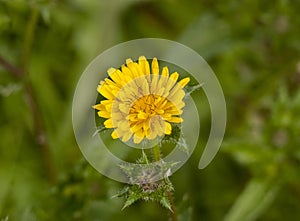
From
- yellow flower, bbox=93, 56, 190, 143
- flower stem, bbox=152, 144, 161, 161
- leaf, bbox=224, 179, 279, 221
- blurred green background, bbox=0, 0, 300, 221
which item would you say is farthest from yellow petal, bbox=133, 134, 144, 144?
leaf, bbox=224, 179, 279, 221

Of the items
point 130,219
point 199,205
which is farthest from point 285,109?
point 130,219

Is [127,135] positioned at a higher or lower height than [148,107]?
lower

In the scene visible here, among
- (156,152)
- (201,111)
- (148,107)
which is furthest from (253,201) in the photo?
(148,107)

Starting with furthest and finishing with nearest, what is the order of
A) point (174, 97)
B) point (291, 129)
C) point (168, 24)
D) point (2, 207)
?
point (168, 24) < point (2, 207) < point (291, 129) < point (174, 97)

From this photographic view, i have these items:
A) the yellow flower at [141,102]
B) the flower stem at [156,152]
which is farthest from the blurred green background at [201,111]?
the yellow flower at [141,102]

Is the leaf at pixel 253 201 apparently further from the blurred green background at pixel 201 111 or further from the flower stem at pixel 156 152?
the flower stem at pixel 156 152

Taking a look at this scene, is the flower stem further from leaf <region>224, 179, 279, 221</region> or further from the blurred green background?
leaf <region>224, 179, 279, 221</region>

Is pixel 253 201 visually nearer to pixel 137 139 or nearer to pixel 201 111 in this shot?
pixel 201 111

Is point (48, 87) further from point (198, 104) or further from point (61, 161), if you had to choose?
point (198, 104)
